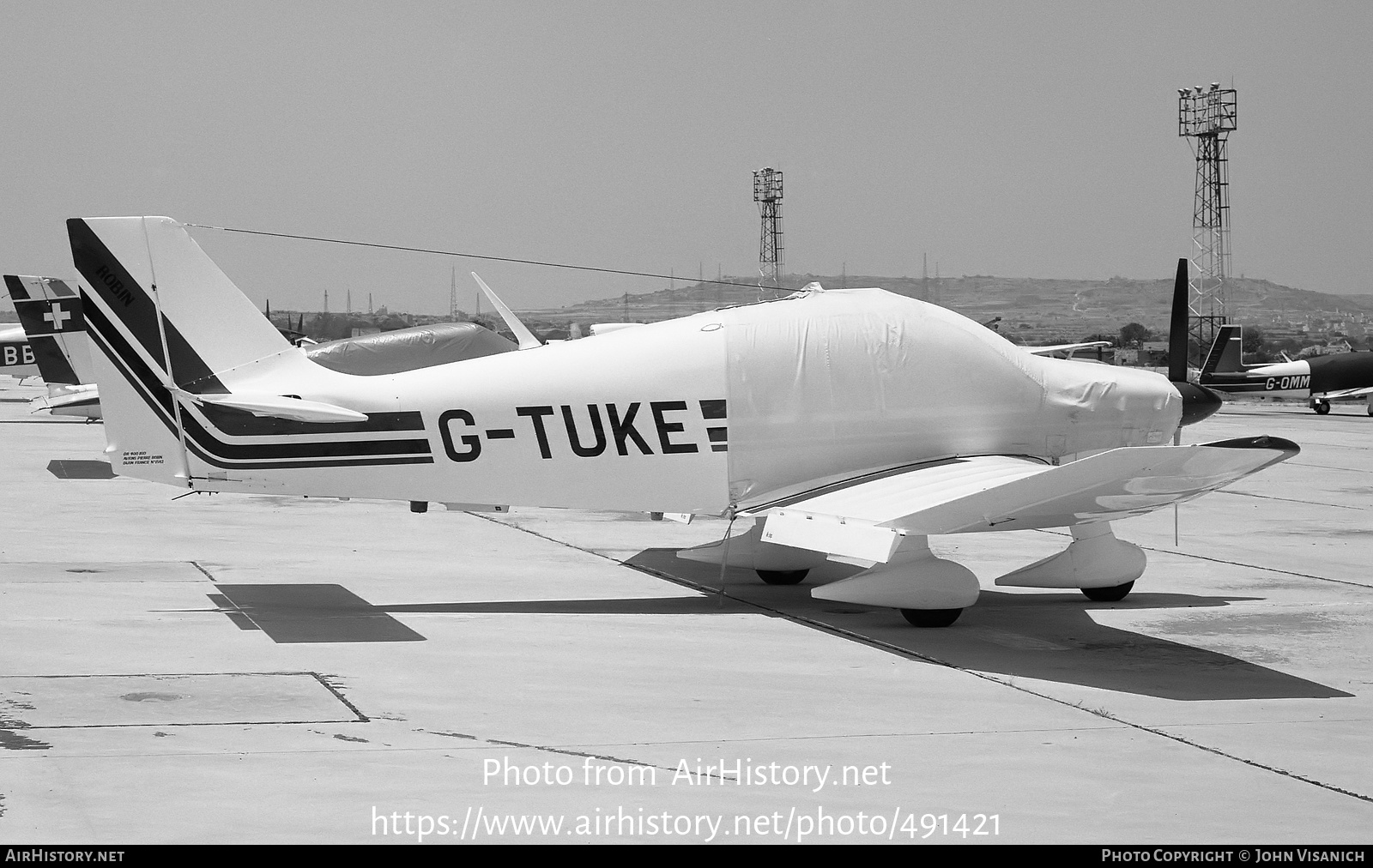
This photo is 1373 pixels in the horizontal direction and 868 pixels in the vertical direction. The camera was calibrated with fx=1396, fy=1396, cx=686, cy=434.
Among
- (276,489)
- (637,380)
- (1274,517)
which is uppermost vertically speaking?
(637,380)

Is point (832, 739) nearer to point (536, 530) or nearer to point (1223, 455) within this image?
point (1223, 455)

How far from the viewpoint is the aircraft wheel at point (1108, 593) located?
11.3 meters

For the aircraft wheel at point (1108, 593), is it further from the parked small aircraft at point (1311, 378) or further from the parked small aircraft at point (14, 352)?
the parked small aircraft at point (14, 352)

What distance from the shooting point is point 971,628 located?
10133 millimetres

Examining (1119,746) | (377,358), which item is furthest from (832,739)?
(377,358)

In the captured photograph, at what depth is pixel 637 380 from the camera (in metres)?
10.6

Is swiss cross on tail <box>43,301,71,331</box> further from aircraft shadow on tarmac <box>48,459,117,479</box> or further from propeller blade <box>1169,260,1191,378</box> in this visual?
propeller blade <box>1169,260,1191,378</box>

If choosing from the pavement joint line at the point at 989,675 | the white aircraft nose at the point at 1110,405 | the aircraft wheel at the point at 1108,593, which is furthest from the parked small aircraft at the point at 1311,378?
the aircraft wheel at the point at 1108,593

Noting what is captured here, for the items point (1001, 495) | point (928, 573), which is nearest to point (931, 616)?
point (928, 573)

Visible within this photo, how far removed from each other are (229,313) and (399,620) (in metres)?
2.63

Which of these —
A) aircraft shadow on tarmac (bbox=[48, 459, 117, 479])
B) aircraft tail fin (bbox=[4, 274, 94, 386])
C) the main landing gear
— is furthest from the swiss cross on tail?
the main landing gear

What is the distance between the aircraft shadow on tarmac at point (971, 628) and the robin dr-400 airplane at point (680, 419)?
375 mm

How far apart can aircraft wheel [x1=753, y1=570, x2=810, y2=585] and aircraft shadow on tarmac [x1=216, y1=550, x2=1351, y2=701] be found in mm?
125
